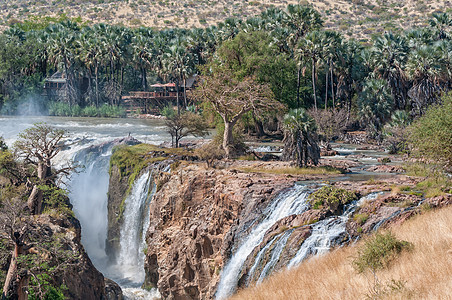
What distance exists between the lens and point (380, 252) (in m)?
15.1

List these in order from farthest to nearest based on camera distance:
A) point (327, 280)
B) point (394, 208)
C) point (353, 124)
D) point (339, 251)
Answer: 1. point (353, 124)
2. point (394, 208)
3. point (339, 251)
4. point (327, 280)

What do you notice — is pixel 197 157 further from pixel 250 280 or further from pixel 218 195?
pixel 250 280

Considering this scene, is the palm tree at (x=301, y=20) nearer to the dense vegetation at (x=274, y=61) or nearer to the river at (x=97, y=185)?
the dense vegetation at (x=274, y=61)

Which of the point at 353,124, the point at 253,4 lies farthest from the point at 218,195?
the point at 253,4

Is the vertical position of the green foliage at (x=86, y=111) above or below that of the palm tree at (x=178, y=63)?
below

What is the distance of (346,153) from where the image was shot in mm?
48531

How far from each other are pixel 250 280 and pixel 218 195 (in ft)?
24.7

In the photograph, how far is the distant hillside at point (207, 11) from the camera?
139750 millimetres

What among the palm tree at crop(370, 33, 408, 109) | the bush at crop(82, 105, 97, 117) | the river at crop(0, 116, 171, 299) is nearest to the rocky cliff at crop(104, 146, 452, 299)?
the river at crop(0, 116, 171, 299)

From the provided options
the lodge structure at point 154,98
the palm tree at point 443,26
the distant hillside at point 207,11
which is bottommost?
the lodge structure at point 154,98

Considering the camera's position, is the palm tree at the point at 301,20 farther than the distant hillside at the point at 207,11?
No

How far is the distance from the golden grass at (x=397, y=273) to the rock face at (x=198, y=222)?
6.25 m

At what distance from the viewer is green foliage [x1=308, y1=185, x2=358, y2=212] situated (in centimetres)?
2111

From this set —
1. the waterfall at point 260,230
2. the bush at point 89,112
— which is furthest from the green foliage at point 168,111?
Answer: the waterfall at point 260,230
